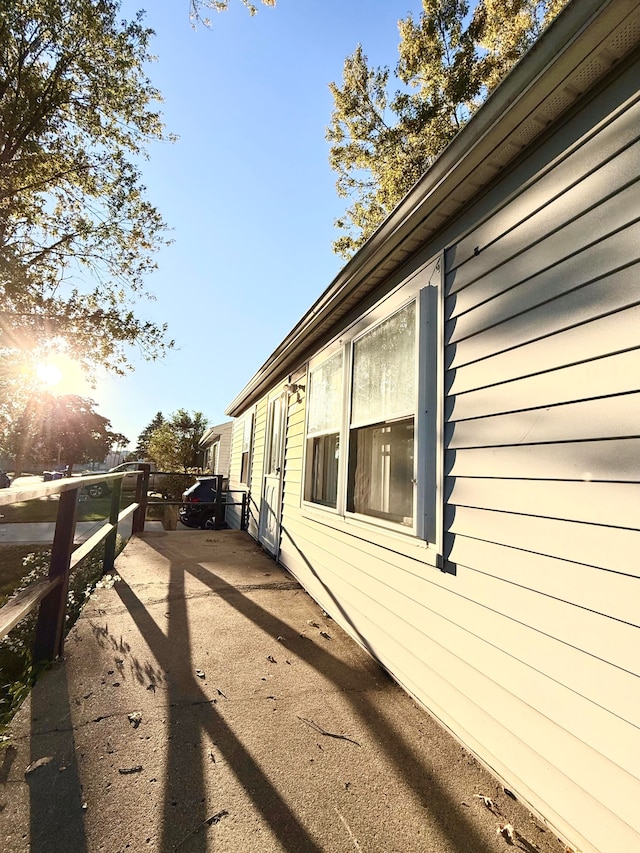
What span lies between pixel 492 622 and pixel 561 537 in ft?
1.70

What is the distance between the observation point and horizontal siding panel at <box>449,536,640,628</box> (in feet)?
4.09

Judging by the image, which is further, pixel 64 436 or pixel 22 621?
pixel 64 436

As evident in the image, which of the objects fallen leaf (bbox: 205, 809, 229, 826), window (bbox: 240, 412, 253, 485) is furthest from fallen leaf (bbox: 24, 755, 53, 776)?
window (bbox: 240, 412, 253, 485)

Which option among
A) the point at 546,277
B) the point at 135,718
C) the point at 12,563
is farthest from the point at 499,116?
the point at 12,563

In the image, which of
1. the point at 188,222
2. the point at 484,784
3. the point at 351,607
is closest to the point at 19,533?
the point at 188,222

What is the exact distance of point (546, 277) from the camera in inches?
63.7

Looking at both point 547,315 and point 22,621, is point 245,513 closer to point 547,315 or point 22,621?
point 22,621

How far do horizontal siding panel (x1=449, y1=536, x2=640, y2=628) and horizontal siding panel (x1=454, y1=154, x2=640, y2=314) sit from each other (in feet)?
3.76

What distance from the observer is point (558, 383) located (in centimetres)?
153

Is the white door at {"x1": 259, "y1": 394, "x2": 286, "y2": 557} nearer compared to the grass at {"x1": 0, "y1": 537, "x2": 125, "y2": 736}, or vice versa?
the grass at {"x1": 0, "y1": 537, "x2": 125, "y2": 736}

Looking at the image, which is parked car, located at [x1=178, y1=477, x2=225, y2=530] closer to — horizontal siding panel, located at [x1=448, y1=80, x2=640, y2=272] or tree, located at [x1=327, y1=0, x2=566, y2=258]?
horizontal siding panel, located at [x1=448, y1=80, x2=640, y2=272]

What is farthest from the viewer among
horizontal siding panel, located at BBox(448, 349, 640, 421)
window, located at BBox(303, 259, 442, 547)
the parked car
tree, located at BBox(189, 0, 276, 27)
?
the parked car

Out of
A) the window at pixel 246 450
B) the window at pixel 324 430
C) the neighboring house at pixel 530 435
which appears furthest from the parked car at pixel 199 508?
the neighboring house at pixel 530 435

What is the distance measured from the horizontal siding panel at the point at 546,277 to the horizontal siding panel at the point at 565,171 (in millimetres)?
208
